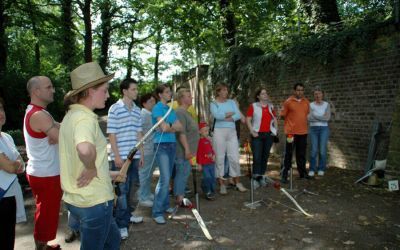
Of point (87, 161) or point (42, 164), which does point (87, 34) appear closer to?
point (42, 164)

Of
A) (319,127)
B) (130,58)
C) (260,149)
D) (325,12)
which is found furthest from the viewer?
(130,58)

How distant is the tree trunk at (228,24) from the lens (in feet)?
52.1

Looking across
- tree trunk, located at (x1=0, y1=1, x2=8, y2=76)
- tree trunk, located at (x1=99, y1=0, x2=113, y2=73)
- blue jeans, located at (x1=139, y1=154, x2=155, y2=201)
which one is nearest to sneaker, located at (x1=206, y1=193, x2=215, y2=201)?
blue jeans, located at (x1=139, y1=154, x2=155, y2=201)

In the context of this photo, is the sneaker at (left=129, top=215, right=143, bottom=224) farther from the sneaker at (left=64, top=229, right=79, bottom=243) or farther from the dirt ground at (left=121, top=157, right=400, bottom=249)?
the sneaker at (left=64, top=229, right=79, bottom=243)

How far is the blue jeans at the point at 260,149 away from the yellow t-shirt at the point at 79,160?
4947mm

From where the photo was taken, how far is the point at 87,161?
8.18 feet

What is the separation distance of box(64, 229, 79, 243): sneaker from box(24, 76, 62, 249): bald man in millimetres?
758

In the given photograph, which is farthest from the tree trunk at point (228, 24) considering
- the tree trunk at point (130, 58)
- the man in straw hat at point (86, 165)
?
the tree trunk at point (130, 58)

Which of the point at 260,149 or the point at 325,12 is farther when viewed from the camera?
the point at 325,12

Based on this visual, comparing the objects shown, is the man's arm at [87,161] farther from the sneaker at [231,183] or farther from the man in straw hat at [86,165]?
the sneaker at [231,183]

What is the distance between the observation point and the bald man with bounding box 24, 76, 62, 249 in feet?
12.2

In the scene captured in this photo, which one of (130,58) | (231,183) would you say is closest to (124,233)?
(231,183)

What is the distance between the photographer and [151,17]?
59.5 feet

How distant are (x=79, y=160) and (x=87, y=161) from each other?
5.3 inches
